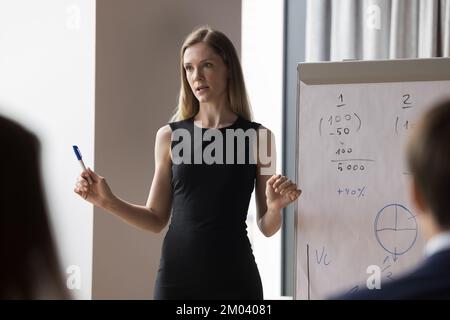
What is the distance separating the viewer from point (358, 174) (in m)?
1.71

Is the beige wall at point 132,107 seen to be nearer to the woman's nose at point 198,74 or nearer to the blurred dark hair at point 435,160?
the woman's nose at point 198,74

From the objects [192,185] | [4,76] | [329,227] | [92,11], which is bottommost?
[329,227]

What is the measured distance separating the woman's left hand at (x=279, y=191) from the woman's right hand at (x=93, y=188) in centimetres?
40

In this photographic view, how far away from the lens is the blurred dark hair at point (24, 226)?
2045 millimetres

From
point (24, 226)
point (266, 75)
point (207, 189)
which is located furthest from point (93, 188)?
point (266, 75)

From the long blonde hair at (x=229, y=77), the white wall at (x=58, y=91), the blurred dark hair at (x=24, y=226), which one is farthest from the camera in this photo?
the blurred dark hair at (x=24, y=226)

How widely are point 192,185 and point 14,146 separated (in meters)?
0.88

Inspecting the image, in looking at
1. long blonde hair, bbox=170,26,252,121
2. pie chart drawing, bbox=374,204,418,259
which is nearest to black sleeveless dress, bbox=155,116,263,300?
long blonde hair, bbox=170,26,252,121

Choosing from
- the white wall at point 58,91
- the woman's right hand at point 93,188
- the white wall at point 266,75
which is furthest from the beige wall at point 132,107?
the white wall at point 266,75

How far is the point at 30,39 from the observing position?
6.44 ft

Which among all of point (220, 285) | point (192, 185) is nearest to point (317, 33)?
point (192, 185)

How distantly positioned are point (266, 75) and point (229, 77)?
923 millimetres

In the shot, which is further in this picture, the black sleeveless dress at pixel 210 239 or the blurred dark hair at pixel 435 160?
the black sleeveless dress at pixel 210 239

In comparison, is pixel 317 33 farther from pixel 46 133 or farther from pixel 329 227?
pixel 46 133
